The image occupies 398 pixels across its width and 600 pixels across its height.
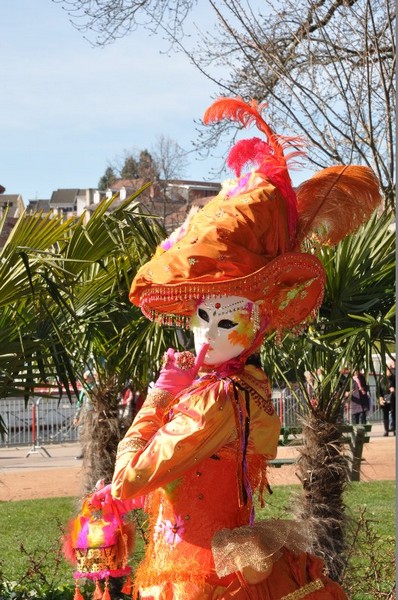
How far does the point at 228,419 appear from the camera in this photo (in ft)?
12.2

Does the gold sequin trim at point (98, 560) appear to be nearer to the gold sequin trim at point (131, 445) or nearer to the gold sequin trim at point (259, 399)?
the gold sequin trim at point (131, 445)

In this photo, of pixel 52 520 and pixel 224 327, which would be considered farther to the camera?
pixel 52 520

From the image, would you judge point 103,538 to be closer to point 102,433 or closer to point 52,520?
point 102,433

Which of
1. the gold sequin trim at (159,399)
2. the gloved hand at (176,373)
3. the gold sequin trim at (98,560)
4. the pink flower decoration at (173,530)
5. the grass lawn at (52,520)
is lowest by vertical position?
the grass lawn at (52,520)

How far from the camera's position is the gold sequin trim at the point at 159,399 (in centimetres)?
385

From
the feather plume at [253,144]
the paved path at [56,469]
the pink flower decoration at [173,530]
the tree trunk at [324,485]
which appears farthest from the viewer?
the paved path at [56,469]

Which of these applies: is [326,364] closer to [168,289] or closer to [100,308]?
[100,308]

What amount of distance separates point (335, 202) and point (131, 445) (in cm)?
136

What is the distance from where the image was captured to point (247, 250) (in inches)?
151

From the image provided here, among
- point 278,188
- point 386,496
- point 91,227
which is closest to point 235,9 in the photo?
point 91,227

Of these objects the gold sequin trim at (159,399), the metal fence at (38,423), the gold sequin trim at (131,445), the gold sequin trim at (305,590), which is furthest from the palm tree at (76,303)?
the metal fence at (38,423)

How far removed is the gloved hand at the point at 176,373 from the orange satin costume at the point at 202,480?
5 cm

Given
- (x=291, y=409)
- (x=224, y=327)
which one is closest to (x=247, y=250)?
(x=224, y=327)

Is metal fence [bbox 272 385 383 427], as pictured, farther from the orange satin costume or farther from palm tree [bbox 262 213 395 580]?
the orange satin costume
